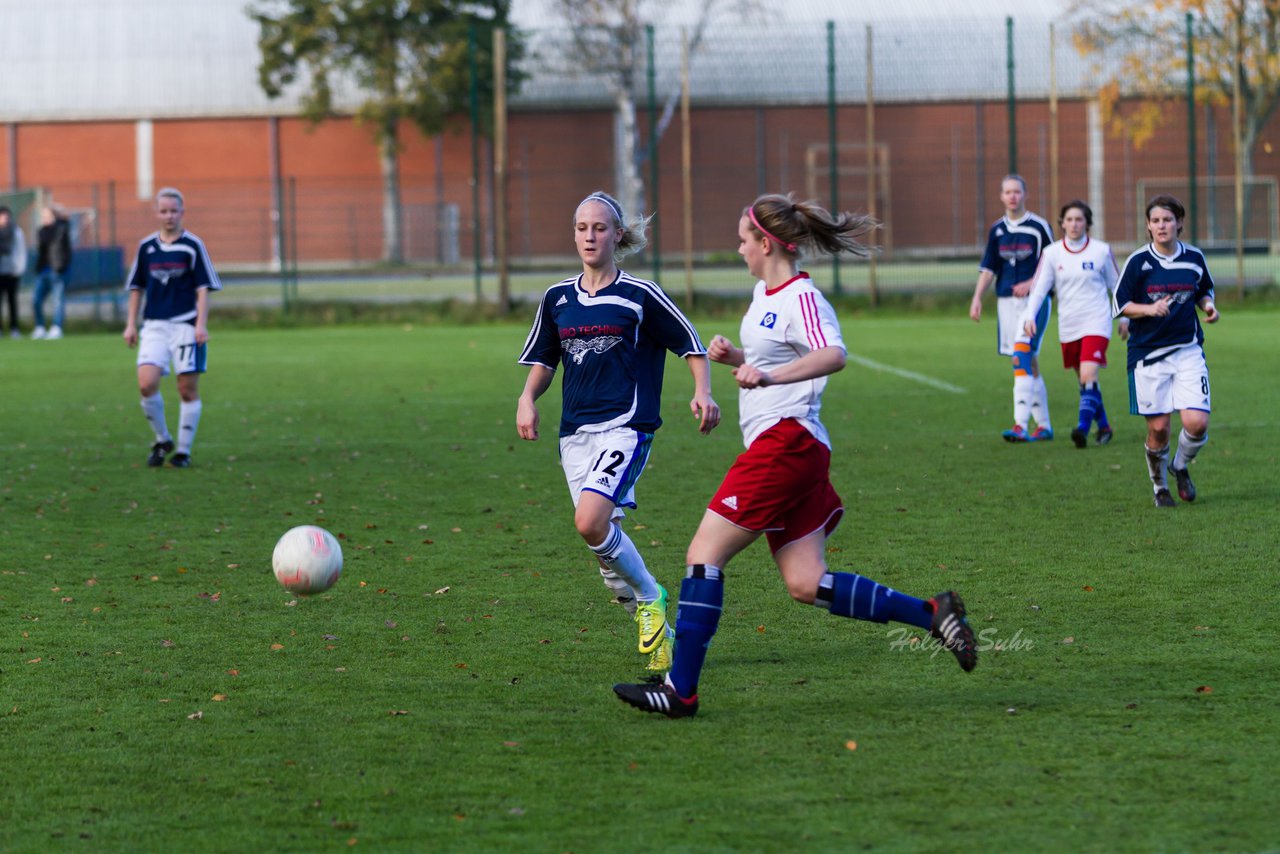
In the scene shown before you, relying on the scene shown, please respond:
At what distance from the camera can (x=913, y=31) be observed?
A: 2833 cm

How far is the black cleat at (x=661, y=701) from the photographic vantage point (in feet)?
17.1

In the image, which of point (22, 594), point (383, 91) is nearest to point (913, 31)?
point (383, 91)

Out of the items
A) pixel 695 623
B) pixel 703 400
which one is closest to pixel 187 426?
pixel 703 400

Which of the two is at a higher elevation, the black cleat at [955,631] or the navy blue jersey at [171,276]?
the navy blue jersey at [171,276]

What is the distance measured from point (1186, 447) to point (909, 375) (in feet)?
27.7

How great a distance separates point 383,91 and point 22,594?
119ft

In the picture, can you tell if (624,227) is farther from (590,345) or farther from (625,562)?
(625,562)

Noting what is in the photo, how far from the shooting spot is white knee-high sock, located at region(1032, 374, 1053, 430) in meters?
12.3

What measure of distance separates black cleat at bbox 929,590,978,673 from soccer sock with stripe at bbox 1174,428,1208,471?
420cm

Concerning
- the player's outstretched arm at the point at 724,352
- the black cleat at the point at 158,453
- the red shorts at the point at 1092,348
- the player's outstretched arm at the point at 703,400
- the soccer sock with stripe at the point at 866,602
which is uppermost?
the red shorts at the point at 1092,348

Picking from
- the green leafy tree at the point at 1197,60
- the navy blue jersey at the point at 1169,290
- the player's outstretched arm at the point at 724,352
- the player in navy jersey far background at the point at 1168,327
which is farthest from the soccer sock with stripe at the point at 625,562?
the green leafy tree at the point at 1197,60

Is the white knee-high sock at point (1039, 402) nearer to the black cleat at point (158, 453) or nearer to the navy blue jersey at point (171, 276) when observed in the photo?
the navy blue jersey at point (171, 276)

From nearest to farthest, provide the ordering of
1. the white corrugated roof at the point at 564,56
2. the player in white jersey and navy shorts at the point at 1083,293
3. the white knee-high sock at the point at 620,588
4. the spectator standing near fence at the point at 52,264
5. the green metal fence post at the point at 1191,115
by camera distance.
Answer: the white knee-high sock at the point at 620,588 → the player in white jersey and navy shorts at the point at 1083,293 → the spectator standing near fence at the point at 52,264 → the green metal fence post at the point at 1191,115 → the white corrugated roof at the point at 564,56

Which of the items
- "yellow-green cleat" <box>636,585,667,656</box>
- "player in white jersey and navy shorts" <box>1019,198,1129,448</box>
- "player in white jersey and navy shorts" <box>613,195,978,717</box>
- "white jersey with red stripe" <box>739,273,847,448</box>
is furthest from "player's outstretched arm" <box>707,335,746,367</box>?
"player in white jersey and navy shorts" <box>1019,198,1129,448</box>
